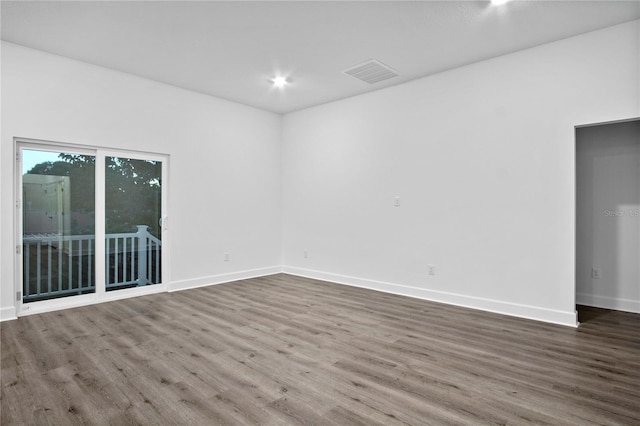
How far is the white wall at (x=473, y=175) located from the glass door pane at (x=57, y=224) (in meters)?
3.30

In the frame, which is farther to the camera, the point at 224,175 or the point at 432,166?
the point at 224,175

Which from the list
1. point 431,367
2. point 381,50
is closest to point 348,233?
point 381,50

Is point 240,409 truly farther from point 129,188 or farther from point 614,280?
point 614,280

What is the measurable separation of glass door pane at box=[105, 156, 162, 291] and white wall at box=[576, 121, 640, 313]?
18.4 feet

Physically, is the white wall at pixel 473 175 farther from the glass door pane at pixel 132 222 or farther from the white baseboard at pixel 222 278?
the glass door pane at pixel 132 222

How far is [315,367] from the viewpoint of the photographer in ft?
8.66

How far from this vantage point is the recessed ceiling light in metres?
4.75

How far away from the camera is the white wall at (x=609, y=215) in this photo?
3.98 m

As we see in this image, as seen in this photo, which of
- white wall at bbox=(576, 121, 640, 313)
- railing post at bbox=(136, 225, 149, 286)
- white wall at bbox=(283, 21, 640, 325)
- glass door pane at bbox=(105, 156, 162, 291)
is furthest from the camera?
railing post at bbox=(136, 225, 149, 286)

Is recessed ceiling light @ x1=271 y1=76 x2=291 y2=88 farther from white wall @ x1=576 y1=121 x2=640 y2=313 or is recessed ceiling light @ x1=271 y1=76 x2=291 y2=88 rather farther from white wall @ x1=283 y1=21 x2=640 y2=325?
white wall @ x1=576 y1=121 x2=640 y2=313

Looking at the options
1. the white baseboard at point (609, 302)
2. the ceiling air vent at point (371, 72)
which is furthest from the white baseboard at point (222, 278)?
the white baseboard at point (609, 302)

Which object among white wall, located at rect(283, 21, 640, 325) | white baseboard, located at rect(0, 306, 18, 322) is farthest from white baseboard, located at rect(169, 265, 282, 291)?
white baseboard, located at rect(0, 306, 18, 322)

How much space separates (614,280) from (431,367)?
119 inches

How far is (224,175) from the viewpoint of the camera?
5715 mm
